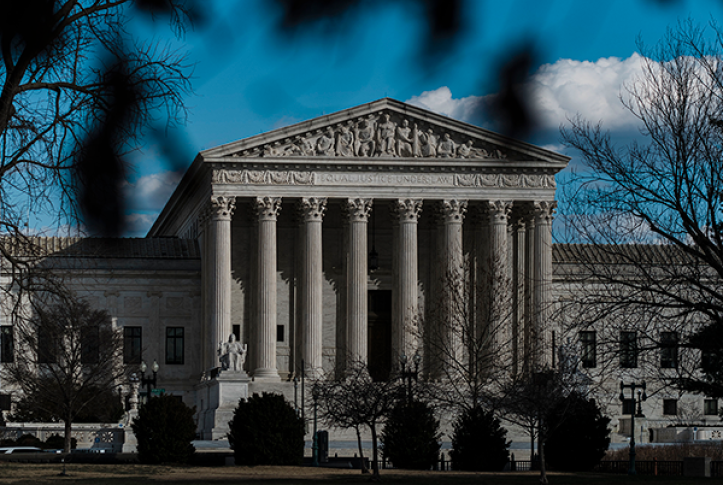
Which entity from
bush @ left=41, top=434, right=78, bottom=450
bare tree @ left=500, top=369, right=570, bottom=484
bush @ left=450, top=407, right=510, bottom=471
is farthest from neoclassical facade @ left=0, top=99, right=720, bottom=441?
bush @ left=450, top=407, right=510, bottom=471

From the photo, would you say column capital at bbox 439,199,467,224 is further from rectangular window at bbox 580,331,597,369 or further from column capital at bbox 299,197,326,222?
rectangular window at bbox 580,331,597,369

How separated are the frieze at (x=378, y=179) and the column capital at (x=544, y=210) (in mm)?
1220

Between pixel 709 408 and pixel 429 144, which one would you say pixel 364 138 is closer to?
pixel 429 144

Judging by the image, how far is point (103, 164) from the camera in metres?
4.99

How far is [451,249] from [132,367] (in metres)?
24.3

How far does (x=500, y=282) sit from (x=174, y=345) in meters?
28.5

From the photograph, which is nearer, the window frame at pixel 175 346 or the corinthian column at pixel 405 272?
the corinthian column at pixel 405 272

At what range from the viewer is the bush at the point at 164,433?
4703 cm

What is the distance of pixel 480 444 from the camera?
47.3m

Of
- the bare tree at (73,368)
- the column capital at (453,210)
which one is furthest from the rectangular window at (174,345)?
the column capital at (453,210)

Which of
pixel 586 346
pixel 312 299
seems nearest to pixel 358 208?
pixel 312 299

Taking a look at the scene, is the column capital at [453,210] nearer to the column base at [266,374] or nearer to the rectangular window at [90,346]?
the column base at [266,374]

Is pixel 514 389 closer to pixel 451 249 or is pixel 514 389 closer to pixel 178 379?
pixel 451 249

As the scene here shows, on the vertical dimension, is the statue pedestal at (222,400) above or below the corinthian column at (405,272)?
below
